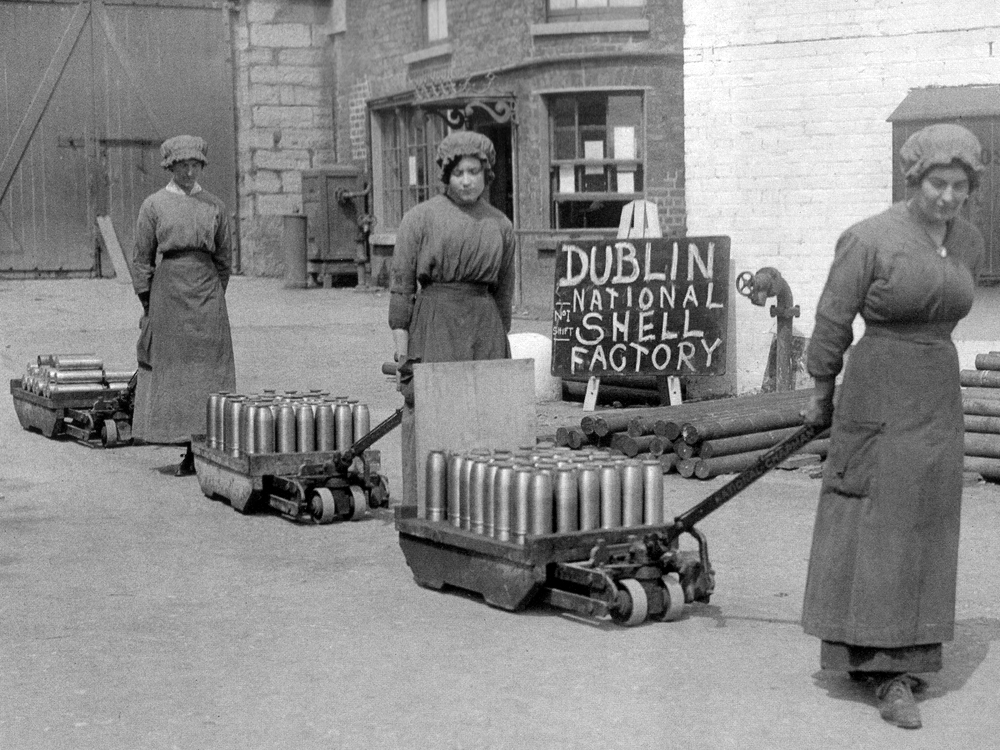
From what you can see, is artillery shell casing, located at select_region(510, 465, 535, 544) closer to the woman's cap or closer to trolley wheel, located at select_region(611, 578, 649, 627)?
trolley wheel, located at select_region(611, 578, 649, 627)

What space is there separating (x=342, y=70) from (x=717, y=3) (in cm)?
1525

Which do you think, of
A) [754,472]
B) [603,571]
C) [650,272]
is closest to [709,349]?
[650,272]

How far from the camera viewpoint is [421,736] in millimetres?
5020

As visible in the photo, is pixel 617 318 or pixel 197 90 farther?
pixel 197 90

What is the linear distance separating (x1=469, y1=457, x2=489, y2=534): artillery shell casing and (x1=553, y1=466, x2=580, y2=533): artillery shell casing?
0.33 meters

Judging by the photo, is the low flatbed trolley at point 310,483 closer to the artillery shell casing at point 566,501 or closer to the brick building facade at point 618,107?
the artillery shell casing at point 566,501

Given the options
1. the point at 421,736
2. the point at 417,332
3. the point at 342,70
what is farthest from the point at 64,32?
the point at 421,736

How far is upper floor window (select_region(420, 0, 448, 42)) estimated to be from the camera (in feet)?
77.5

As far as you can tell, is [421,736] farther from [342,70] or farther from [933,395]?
[342,70]

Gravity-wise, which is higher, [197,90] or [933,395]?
[197,90]

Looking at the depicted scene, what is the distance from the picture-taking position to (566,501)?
6.45 metres

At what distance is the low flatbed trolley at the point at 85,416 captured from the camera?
11.4 meters

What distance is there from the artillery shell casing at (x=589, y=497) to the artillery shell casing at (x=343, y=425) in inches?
98.9

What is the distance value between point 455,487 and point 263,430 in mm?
2168
